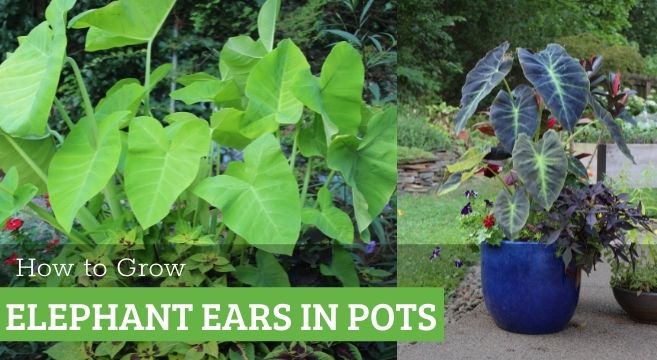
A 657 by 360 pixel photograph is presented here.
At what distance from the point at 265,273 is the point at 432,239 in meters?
3.10

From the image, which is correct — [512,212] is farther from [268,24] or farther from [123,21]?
[123,21]

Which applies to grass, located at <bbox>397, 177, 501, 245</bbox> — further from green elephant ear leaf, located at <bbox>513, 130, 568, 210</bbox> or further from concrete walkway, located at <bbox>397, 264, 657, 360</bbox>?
green elephant ear leaf, located at <bbox>513, 130, 568, 210</bbox>

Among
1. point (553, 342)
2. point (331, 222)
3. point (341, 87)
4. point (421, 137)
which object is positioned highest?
point (341, 87)

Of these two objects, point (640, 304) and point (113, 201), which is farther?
point (640, 304)

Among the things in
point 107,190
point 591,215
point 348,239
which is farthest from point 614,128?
point 107,190

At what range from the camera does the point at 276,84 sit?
1.87 meters

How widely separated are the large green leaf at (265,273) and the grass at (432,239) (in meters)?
1.47

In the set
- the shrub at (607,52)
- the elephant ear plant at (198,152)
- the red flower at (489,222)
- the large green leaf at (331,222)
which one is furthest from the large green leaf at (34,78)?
the shrub at (607,52)

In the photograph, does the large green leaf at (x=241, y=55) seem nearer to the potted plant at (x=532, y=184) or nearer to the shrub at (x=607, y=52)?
the potted plant at (x=532, y=184)

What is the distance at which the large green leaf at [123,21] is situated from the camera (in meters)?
1.88

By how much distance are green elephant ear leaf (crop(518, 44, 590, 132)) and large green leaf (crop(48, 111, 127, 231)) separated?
149cm

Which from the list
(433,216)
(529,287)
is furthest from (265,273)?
(433,216)

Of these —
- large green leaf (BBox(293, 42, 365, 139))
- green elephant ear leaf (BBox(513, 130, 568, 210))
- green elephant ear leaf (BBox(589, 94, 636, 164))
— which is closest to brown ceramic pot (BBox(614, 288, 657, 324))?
green elephant ear leaf (BBox(589, 94, 636, 164))

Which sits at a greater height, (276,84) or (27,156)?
A: (276,84)
